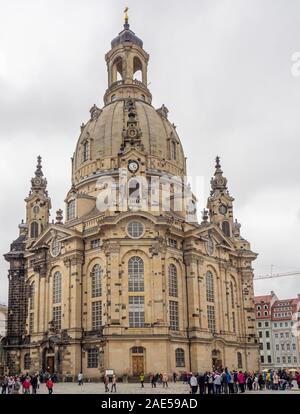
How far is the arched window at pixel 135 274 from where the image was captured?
2272 inches

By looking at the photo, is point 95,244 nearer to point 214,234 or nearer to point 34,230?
point 34,230

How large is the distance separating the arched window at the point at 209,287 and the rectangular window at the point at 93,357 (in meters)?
16.0

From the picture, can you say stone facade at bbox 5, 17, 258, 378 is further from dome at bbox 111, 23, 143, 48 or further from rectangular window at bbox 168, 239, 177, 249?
dome at bbox 111, 23, 143, 48

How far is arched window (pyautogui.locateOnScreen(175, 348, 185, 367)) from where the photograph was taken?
58.2 meters

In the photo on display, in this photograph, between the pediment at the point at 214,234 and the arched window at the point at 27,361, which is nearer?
the pediment at the point at 214,234

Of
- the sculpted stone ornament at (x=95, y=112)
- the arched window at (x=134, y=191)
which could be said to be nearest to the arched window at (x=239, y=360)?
the arched window at (x=134, y=191)

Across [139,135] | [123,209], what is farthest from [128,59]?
[123,209]

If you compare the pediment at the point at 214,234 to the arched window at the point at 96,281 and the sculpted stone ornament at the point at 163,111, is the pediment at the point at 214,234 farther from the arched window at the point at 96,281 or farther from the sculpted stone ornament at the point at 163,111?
the sculpted stone ornament at the point at 163,111

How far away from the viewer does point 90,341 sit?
5794 centimetres

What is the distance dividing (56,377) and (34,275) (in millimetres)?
15752

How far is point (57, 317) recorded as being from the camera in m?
63.2

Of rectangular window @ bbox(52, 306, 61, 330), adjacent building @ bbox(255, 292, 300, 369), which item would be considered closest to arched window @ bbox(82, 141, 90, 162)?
→ rectangular window @ bbox(52, 306, 61, 330)
